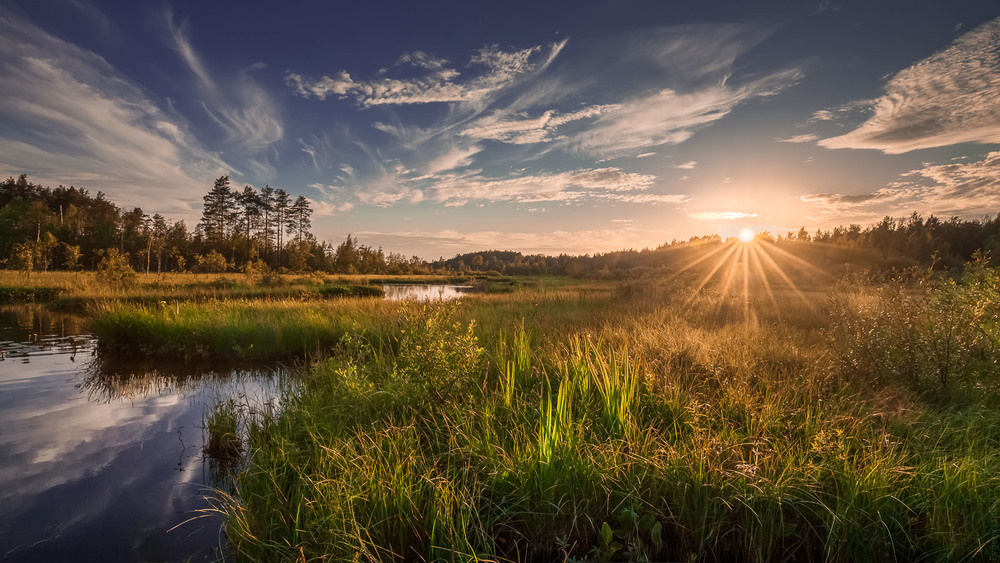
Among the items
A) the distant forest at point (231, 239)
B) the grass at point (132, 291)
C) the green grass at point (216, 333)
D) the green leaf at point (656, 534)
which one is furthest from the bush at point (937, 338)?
the distant forest at point (231, 239)

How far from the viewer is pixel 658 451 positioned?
3443 millimetres

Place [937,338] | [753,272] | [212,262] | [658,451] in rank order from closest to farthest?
1. [658,451]
2. [937,338]
3. [753,272]
4. [212,262]

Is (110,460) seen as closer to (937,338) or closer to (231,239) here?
(937,338)

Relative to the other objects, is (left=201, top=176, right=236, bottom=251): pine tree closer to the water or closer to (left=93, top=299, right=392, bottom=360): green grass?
the water

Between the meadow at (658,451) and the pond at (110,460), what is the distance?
0.54 meters

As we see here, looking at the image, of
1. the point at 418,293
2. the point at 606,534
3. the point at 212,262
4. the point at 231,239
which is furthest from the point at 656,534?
the point at 231,239

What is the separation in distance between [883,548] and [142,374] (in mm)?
13829

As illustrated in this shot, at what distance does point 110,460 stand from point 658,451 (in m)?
7.48

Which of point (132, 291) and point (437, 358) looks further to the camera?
point (132, 291)

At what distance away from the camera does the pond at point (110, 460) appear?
13.1ft

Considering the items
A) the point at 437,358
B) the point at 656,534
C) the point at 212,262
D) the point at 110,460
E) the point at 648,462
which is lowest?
the point at 110,460

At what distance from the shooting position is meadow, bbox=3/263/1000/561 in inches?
117

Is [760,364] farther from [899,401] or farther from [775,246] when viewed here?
[775,246]

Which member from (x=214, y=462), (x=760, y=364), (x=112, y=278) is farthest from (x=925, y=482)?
(x=112, y=278)
